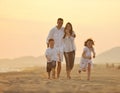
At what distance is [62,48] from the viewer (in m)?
18.6

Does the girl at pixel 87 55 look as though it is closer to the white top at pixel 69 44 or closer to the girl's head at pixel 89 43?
the girl's head at pixel 89 43

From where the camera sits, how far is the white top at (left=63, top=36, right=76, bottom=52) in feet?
60.9

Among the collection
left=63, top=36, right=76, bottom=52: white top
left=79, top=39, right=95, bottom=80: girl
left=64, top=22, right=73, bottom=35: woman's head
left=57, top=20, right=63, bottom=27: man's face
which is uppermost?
left=57, top=20, right=63, bottom=27: man's face

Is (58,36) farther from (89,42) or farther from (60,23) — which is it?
(89,42)

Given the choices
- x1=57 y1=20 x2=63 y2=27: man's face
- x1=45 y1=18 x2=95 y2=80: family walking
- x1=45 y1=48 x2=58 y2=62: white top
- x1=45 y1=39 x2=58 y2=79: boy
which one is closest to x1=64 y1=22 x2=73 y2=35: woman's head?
x1=45 y1=18 x2=95 y2=80: family walking

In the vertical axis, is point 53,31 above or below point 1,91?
above

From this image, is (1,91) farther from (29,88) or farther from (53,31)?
(53,31)

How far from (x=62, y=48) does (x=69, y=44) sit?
0.94 ft

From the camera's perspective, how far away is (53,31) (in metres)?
18.7

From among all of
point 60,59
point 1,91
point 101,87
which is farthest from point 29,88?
point 60,59

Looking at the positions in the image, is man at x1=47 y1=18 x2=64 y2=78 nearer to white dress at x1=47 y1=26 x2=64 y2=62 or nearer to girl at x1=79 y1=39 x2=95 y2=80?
white dress at x1=47 y1=26 x2=64 y2=62

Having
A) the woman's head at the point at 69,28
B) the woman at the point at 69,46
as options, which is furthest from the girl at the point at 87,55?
the woman's head at the point at 69,28

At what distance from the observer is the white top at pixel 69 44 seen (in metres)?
18.6

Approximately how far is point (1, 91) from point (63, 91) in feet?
5.28
